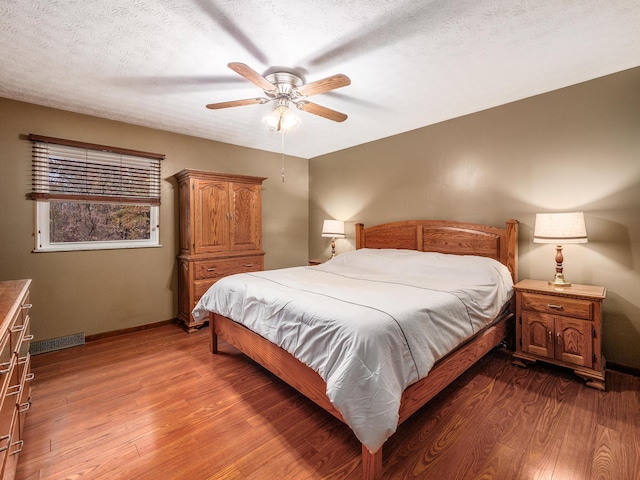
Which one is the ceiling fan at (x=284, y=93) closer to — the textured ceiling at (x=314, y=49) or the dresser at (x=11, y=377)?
the textured ceiling at (x=314, y=49)

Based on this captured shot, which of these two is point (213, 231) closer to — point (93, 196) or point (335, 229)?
point (93, 196)

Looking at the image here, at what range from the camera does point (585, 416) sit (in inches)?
71.3

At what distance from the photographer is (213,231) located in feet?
11.8

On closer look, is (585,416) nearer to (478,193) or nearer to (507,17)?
(478,193)

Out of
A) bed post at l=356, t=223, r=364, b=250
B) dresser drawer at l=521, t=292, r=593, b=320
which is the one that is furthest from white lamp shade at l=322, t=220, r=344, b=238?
dresser drawer at l=521, t=292, r=593, b=320

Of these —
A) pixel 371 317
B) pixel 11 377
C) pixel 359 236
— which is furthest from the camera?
pixel 359 236

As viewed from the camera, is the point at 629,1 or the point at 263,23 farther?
the point at 263,23

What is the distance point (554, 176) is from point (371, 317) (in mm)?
2360

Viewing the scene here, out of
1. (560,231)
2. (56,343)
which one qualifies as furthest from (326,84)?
(56,343)

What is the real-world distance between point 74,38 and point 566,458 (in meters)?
3.75

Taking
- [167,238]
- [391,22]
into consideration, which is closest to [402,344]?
[391,22]

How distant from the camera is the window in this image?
290cm

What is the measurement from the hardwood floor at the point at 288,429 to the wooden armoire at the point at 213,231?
1.19m

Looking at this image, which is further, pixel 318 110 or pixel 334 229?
pixel 334 229
